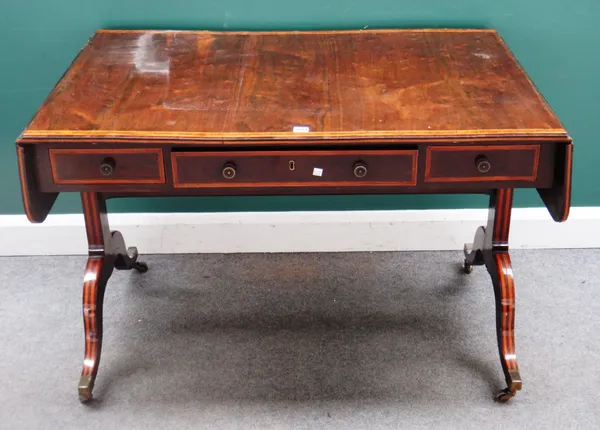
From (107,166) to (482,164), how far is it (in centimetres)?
82

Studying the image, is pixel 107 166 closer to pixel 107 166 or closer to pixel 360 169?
pixel 107 166

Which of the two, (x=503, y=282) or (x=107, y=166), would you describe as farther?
(x=503, y=282)

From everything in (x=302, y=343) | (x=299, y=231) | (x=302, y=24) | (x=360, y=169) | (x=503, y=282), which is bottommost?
(x=302, y=343)

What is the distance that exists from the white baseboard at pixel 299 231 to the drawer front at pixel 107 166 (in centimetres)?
79

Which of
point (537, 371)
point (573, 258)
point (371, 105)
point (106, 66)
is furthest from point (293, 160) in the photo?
point (573, 258)

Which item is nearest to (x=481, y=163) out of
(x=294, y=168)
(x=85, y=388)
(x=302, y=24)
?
(x=294, y=168)

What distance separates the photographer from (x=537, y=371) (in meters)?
2.19

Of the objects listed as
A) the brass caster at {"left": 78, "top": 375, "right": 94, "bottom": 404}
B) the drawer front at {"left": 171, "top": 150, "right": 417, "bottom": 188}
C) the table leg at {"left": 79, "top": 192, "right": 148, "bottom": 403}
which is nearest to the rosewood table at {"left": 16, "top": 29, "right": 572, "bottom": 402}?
the drawer front at {"left": 171, "top": 150, "right": 417, "bottom": 188}

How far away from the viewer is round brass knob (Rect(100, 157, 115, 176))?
5.76 feet

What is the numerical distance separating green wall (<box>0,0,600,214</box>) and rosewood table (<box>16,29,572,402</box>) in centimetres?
28

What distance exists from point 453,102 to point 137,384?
3.66ft

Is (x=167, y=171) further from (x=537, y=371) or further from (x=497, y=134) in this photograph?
A: (x=537, y=371)

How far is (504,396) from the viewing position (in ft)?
6.81

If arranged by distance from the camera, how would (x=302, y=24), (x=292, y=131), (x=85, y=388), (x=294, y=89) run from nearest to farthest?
(x=292, y=131) → (x=294, y=89) → (x=85, y=388) → (x=302, y=24)
